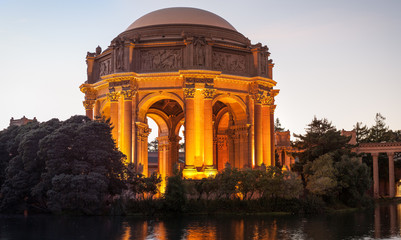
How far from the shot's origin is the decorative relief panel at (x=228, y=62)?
46.2m

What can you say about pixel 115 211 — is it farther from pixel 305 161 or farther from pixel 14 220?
pixel 305 161

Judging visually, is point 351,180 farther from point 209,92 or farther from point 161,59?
point 161,59

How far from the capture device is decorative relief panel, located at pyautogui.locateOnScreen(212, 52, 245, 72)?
4616 centimetres

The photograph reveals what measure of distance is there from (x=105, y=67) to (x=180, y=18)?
828 centimetres

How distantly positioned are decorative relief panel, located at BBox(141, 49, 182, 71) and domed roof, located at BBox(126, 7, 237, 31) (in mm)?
4023

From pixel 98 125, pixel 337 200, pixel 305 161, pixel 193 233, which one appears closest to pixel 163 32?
pixel 98 125

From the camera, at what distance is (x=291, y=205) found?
3775 centimetres

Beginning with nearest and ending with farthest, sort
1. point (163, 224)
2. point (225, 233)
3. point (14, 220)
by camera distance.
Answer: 1. point (225, 233)
2. point (163, 224)
3. point (14, 220)

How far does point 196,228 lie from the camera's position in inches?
1048

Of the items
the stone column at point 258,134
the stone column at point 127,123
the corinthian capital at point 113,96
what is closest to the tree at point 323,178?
the stone column at point 258,134

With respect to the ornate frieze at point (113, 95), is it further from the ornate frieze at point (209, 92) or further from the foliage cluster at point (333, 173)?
the foliage cluster at point (333, 173)

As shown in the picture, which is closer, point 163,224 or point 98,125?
point 163,224

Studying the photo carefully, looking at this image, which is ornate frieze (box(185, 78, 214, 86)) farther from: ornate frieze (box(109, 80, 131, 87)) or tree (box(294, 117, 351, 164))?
tree (box(294, 117, 351, 164))

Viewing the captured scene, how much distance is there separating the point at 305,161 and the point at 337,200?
7588 mm
